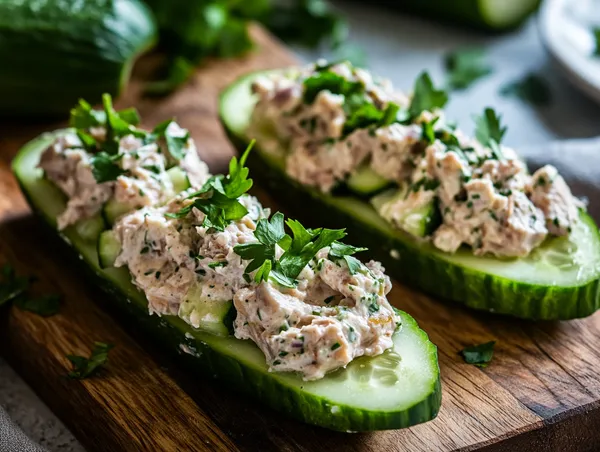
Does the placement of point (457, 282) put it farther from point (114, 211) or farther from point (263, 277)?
point (114, 211)

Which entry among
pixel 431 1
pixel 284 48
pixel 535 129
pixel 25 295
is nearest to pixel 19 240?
pixel 25 295

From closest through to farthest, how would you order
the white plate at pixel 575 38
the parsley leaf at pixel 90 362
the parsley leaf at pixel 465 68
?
the parsley leaf at pixel 90 362 < the white plate at pixel 575 38 < the parsley leaf at pixel 465 68

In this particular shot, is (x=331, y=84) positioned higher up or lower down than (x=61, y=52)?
higher up

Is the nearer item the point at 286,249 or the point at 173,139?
the point at 286,249

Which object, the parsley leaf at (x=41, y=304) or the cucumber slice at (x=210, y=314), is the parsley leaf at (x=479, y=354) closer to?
the cucumber slice at (x=210, y=314)

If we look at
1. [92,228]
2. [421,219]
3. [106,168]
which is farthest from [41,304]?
[421,219]

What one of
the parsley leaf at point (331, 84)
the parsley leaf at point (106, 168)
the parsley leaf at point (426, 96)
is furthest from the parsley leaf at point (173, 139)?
the parsley leaf at point (426, 96)
